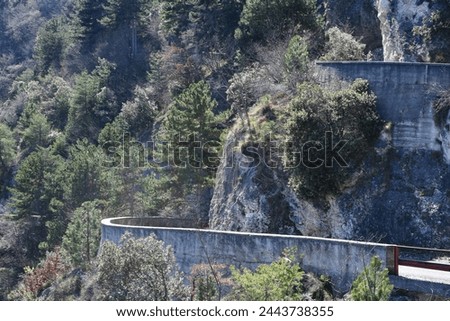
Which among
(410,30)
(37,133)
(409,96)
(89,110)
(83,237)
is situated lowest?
(83,237)

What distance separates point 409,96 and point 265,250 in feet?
25.8

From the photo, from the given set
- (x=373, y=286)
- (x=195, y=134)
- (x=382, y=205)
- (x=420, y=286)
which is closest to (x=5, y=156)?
(x=195, y=134)

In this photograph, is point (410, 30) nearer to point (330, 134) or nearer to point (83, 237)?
point (330, 134)

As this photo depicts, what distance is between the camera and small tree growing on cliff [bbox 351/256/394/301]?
2089 centimetres

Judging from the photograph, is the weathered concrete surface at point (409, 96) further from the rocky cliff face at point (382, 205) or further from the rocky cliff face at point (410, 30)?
the rocky cliff face at point (410, 30)

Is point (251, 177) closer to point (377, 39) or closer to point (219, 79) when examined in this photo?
point (377, 39)

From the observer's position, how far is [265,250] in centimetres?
2598

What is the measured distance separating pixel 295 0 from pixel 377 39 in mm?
4441

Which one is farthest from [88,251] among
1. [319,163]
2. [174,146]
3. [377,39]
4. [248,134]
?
[377,39]

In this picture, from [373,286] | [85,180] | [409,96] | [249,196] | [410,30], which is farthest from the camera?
[85,180]

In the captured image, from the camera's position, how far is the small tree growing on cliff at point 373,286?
68.5ft

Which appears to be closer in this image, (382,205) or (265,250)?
(265,250)

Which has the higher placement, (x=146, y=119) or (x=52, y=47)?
(x=52, y=47)

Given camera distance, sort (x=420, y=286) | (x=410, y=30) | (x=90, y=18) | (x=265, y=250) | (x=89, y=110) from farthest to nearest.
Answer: (x=90, y=18) → (x=89, y=110) → (x=410, y=30) → (x=265, y=250) → (x=420, y=286)
